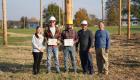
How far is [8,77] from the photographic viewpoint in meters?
13.3

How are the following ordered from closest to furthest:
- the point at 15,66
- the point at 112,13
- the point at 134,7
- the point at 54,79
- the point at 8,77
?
the point at 54,79 → the point at 8,77 → the point at 15,66 → the point at 112,13 → the point at 134,7

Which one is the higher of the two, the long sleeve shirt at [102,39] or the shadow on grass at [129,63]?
the long sleeve shirt at [102,39]

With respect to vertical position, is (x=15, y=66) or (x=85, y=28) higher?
(x=85, y=28)

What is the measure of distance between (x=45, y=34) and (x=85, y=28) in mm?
1469

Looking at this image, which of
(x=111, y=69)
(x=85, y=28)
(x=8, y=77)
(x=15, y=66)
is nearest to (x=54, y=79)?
(x=8, y=77)

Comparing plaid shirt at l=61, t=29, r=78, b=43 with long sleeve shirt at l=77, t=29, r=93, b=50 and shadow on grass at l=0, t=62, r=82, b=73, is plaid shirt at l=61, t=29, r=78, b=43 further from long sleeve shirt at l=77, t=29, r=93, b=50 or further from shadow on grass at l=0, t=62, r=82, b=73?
shadow on grass at l=0, t=62, r=82, b=73

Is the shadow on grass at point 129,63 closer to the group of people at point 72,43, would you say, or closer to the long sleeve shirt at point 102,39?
the group of people at point 72,43

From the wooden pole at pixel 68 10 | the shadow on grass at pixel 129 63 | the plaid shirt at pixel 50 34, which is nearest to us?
the plaid shirt at pixel 50 34

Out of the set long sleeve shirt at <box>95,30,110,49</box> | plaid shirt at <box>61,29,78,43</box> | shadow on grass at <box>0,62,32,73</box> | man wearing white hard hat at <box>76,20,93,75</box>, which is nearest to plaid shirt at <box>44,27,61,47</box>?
plaid shirt at <box>61,29,78,43</box>

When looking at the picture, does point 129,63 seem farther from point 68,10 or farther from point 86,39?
point 86,39

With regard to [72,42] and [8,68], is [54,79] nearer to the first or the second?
[72,42]

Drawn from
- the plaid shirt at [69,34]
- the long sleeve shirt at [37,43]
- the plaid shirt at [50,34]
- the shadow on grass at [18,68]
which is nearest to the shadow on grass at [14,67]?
the shadow on grass at [18,68]

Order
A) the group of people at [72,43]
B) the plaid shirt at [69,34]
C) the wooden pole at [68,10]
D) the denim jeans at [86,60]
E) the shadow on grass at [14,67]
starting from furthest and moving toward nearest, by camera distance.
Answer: the wooden pole at [68,10]
the shadow on grass at [14,67]
the denim jeans at [86,60]
the plaid shirt at [69,34]
the group of people at [72,43]

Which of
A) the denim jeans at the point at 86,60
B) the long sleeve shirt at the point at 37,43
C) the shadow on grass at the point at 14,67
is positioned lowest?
the shadow on grass at the point at 14,67
